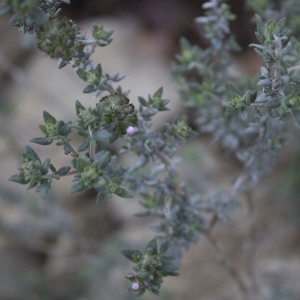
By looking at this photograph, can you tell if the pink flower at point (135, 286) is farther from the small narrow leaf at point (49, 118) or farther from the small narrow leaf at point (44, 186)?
the small narrow leaf at point (49, 118)

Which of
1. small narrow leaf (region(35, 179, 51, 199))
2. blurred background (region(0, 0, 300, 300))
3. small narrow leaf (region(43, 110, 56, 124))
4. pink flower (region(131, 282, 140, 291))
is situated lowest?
pink flower (region(131, 282, 140, 291))

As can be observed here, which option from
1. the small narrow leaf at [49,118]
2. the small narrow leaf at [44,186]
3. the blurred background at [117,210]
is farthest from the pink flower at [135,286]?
the blurred background at [117,210]

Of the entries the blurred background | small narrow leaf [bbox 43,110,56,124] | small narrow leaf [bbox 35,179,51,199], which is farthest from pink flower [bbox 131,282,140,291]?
the blurred background

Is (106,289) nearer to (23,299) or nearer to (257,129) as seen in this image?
(23,299)

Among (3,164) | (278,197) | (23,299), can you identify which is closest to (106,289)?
(23,299)

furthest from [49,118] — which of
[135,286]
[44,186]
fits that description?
[135,286]

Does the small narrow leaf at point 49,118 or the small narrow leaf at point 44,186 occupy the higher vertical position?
the small narrow leaf at point 49,118

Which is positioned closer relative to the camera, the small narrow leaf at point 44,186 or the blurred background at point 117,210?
the small narrow leaf at point 44,186

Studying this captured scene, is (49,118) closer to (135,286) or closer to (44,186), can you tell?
(44,186)

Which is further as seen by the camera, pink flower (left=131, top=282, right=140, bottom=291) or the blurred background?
the blurred background

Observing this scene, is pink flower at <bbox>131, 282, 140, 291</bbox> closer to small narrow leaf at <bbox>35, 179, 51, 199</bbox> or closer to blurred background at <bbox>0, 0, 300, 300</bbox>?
small narrow leaf at <bbox>35, 179, 51, 199</bbox>
